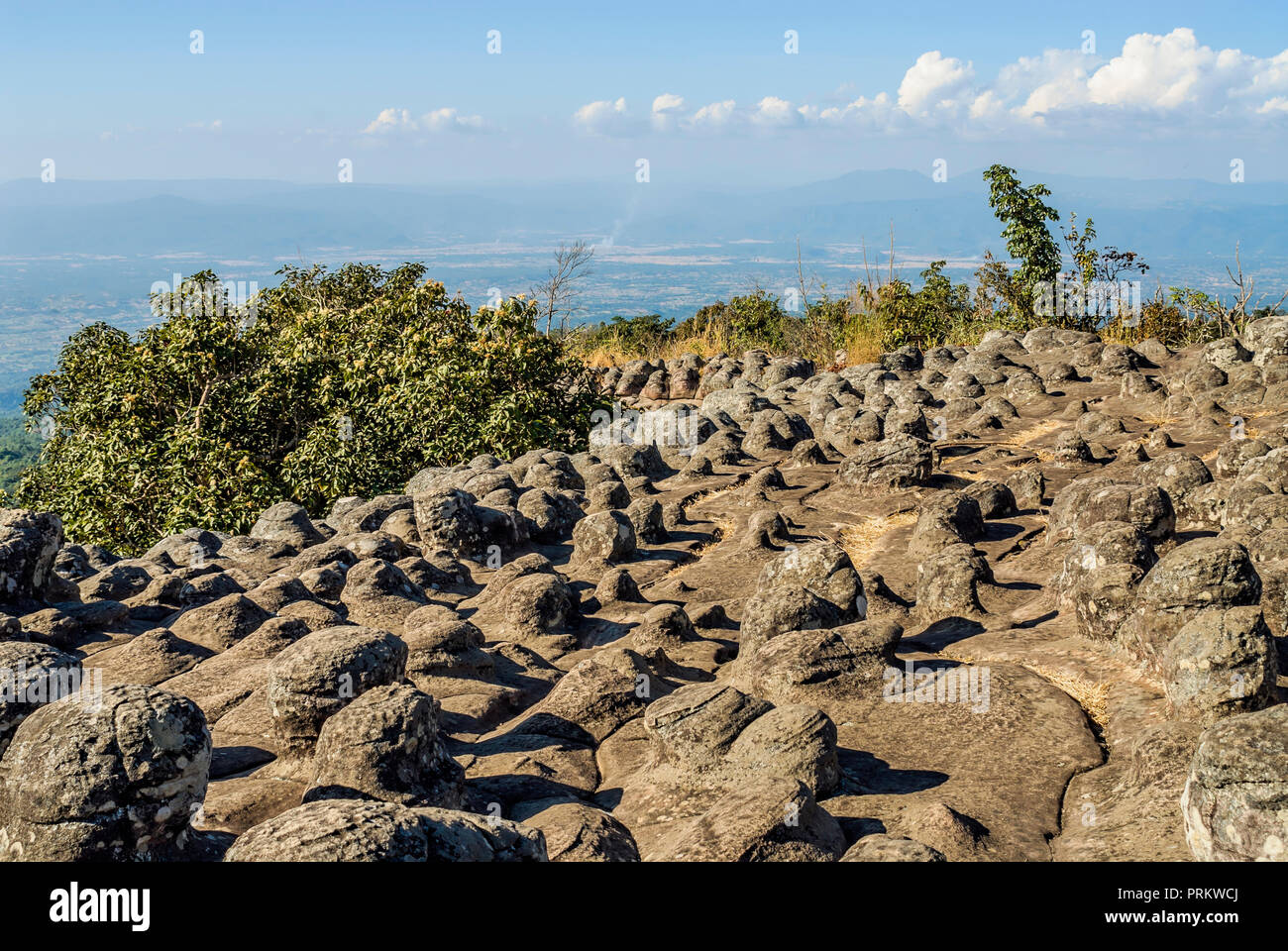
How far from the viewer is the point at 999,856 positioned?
16.3 ft

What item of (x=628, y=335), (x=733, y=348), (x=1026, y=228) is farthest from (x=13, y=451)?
(x=1026, y=228)

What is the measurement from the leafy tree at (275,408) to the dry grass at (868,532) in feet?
24.6

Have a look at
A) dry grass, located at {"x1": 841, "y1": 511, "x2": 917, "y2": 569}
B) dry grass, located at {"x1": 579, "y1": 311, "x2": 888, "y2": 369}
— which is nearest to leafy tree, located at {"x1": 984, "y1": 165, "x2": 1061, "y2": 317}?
dry grass, located at {"x1": 579, "y1": 311, "x2": 888, "y2": 369}

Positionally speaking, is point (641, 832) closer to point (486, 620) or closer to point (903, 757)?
point (903, 757)

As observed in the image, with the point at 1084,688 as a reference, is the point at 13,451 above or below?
below

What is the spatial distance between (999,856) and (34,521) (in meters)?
9.04

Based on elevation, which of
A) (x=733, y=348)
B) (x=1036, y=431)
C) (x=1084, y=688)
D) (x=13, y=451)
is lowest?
(x=13, y=451)

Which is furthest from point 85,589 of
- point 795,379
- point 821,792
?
point 795,379

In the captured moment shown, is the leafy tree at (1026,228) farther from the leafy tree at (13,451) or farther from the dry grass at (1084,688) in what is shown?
the leafy tree at (13,451)

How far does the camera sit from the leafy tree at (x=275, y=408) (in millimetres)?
16562

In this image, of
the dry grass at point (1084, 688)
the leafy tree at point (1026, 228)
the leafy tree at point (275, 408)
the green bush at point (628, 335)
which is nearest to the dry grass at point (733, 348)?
the green bush at point (628, 335)

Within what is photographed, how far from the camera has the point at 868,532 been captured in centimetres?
1161

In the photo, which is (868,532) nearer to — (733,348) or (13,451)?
(733,348)

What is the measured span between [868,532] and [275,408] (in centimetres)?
1126
